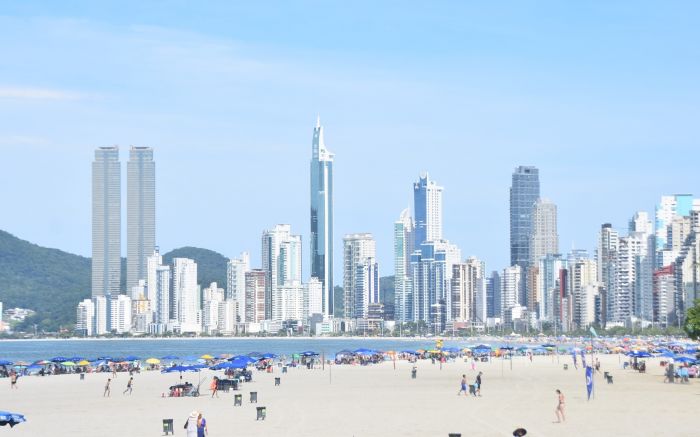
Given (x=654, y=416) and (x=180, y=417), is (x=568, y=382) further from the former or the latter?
(x=180, y=417)

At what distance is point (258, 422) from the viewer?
1844 inches

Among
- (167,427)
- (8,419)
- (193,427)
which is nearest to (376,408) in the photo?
(167,427)

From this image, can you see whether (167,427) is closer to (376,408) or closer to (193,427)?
(193,427)

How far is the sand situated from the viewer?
43.9 metres

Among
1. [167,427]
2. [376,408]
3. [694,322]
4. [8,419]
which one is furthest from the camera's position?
[694,322]

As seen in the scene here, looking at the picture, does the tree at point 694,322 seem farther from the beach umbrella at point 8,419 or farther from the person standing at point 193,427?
the person standing at point 193,427

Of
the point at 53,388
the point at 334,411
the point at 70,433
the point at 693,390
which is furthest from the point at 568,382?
the point at 70,433

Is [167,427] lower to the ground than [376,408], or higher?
higher

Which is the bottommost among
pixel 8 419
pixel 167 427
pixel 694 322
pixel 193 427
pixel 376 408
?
pixel 376 408

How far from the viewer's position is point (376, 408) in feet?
176

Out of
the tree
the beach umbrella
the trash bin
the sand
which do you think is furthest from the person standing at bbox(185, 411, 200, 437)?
the tree

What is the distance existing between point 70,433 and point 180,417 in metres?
7.01

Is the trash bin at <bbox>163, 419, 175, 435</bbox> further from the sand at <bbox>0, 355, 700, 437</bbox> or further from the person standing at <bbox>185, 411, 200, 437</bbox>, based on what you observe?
the person standing at <bbox>185, 411, 200, 437</bbox>

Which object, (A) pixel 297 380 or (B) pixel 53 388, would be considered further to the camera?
(A) pixel 297 380
